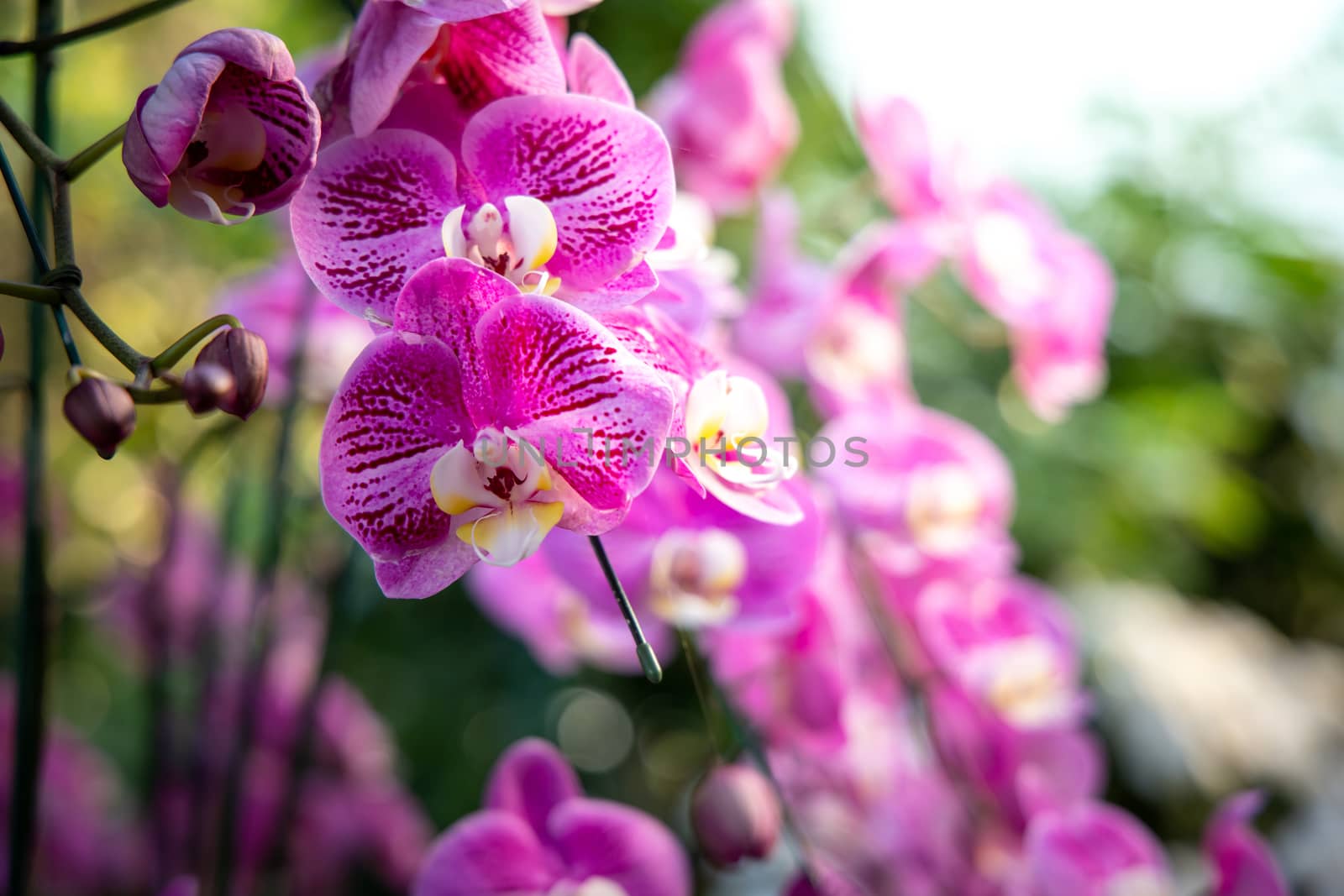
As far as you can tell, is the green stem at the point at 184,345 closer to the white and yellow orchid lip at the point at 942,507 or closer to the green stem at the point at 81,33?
the green stem at the point at 81,33

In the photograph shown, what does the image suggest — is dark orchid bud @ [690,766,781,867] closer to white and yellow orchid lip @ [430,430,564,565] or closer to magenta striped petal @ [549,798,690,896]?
magenta striped petal @ [549,798,690,896]

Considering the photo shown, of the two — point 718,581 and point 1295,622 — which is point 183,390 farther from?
point 1295,622

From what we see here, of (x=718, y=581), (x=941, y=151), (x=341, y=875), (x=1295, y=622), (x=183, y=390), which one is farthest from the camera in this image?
(x=1295, y=622)

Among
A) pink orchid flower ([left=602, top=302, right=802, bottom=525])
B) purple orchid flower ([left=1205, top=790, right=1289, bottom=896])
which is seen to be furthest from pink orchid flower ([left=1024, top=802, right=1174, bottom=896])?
pink orchid flower ([left=602, top=302, right=802, bottom=525])

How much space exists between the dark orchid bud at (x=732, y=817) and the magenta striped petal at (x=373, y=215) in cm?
20

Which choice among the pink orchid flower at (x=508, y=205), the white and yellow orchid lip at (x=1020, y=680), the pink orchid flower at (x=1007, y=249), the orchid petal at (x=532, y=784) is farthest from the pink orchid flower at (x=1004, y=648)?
the pink orchid flower at (x=508, y=205)

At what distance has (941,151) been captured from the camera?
463 mm

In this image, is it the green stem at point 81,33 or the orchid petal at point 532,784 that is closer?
the green stem at point 81,33

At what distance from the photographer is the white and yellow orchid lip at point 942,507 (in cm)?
46

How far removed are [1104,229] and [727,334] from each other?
3.13 feet

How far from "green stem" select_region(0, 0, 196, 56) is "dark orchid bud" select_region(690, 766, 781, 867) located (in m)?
0.28

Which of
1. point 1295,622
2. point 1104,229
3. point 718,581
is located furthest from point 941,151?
point 1295,622

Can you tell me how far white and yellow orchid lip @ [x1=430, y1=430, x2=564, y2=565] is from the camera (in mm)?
229

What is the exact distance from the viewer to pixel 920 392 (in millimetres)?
991
